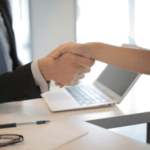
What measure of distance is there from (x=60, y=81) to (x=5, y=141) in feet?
1.42

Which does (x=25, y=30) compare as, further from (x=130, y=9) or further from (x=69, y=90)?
(x=69, y=90)

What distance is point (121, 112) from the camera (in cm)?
74

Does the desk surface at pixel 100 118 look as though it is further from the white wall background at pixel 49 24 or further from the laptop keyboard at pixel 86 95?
the white wall background at pixel 49 24

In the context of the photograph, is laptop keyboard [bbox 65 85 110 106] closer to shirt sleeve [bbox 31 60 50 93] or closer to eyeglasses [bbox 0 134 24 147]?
shirt sleeve [bbox 31 60 50 93]

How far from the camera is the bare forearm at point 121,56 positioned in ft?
1.99

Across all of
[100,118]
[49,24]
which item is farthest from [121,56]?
[49,24]

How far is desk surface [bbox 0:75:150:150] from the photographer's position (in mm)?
476

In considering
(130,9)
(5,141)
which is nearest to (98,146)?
(5,141)

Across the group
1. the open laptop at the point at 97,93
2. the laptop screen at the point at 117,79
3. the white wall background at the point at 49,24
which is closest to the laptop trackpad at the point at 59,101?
the open laptop at the point at 97,93

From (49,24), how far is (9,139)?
274 cm

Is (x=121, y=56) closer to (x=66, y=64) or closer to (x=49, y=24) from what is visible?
(x=66, y=64)

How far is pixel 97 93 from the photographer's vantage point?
37.3 inches

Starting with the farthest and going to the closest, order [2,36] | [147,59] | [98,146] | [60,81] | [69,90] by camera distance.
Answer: [2,36] < [69,90] < [60,81] < [147,59] < [98,146]

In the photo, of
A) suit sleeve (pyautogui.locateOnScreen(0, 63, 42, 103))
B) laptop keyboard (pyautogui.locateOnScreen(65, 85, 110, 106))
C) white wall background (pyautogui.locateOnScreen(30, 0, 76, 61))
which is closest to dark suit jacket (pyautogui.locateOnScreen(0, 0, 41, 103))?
suit sleeve (pyautogui.locateOnScreen(0, 63, 42, 103))
